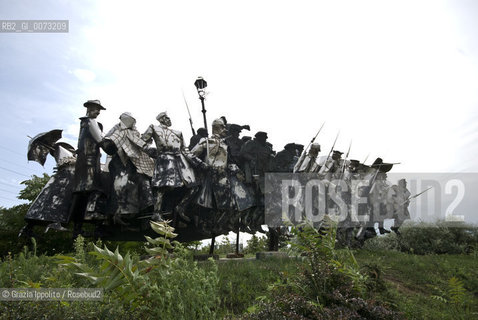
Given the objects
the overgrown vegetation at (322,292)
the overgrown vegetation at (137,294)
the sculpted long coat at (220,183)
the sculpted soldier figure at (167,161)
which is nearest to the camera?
the overgrown vegetation at (137,294)

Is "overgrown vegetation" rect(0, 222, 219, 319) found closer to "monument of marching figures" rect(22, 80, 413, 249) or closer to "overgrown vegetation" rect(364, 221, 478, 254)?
"monument of marching figures" rect(22, 80, 413, 249)

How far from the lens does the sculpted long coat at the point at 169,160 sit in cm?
758

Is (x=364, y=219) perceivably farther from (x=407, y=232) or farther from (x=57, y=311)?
(x=57, y=311)

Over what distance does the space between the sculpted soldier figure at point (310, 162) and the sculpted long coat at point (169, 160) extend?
332 cm

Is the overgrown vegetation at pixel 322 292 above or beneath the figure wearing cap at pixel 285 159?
beneath

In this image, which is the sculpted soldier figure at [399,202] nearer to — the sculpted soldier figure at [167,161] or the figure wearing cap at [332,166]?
the figure wearing cap at [332,166]

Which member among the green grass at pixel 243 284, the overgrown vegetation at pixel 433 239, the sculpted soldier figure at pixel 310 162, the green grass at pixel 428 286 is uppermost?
the sculpted soldier figure at pixel 310 162

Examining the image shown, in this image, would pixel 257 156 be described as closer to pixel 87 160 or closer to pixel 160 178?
pixel 160 178

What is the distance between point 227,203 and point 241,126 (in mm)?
2076

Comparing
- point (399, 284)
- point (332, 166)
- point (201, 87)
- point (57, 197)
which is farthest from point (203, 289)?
point (332, 166)

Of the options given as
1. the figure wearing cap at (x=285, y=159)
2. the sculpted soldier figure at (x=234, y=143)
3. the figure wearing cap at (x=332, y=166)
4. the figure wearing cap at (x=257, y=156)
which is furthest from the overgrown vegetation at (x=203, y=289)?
the figure wearing cap at (x=332, y=166)

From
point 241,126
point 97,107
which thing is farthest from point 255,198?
point 97,107

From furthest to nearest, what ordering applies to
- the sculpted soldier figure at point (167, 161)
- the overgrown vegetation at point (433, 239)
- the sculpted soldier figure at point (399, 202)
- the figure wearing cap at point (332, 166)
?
the overgrown vegetation at point (433, 239)
the sculpted soldier figure at point (399, 202)
the figure wearing cap at point (332, 166)
the sculpted soldier figure at point (167, 161)

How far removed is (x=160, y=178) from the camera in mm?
7566
